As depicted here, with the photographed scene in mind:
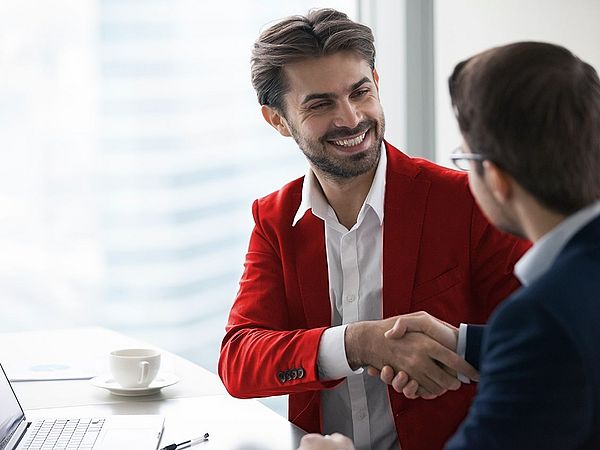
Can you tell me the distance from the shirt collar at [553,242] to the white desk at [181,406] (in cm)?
74

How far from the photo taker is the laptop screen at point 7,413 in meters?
1.85

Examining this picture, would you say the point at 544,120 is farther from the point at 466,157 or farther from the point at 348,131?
the point at 348,131

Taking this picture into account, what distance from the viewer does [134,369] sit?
7.20 ft

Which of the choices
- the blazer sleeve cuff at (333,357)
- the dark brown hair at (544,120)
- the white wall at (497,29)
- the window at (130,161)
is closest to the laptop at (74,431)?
the blazer sleeve cuff at (333,357)

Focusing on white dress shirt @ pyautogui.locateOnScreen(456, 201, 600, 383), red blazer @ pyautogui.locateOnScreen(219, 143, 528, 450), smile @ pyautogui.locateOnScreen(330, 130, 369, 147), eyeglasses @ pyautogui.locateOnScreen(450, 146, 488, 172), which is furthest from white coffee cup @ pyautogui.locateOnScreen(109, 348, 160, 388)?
→ white dress shirt @ pyautogui.locateOnScreen(456, 201, 600, 383)

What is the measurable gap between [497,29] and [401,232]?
1.57 meters

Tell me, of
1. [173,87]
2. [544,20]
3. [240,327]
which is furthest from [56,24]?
[240,327]

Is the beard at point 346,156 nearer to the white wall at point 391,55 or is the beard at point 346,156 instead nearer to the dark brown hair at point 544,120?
the dark brown hair at point 544,120

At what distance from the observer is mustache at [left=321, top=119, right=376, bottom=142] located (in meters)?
2.21

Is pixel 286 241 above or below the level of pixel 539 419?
below

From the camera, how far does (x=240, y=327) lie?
221cm

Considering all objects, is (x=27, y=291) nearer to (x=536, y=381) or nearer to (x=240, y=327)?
(x=240, y=327)

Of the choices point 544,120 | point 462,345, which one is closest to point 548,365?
point 544,120

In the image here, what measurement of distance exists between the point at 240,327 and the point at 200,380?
0.21 meters
